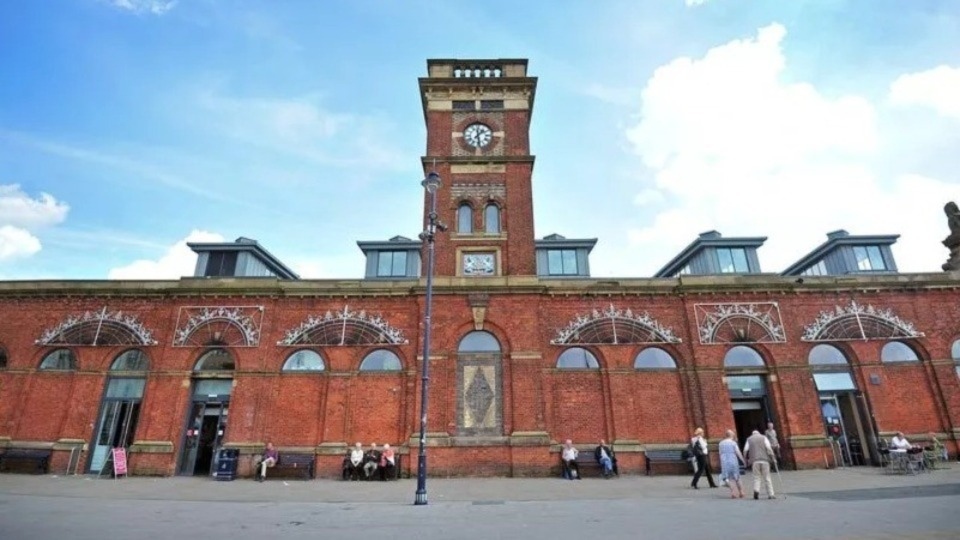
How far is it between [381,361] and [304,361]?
128 inches

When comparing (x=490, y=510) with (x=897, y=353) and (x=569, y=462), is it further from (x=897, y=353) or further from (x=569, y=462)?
(x=897, y=353)

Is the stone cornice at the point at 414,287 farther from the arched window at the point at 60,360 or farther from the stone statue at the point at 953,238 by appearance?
the arched window at the point at 60,360

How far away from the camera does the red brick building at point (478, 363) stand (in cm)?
1983

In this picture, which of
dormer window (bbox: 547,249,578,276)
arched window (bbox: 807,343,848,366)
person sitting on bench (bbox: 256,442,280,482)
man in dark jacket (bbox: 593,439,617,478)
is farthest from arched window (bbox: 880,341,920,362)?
person sitting on bench (bbox: 256,442,280,482)

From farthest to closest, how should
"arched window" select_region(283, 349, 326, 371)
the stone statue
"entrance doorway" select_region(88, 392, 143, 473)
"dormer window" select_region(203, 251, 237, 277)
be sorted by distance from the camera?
"dormer window" select_region(203, 251, 237, 277)
the stone statue
"arched window" select_region(283, 349, 326, 371)
"entrance doorway" select_region(88, 392, 143, 473)

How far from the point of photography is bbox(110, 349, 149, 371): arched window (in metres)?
21.2

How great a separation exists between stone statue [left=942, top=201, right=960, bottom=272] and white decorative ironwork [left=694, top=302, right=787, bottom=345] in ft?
31.4

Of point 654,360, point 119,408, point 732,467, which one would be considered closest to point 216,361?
point 119,408

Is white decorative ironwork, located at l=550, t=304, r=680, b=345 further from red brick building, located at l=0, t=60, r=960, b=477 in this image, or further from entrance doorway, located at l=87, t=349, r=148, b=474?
entrance doorway, located at l=87, t=349, r=148, b=474

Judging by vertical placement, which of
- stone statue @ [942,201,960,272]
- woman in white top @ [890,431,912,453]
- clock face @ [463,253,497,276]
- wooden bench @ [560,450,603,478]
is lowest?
wooden bench @ [560,450,603,478]

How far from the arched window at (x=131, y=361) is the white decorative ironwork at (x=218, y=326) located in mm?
1603

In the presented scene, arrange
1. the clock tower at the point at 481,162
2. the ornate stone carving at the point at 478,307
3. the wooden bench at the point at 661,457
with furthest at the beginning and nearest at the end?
the clock tower at the point at 481,162 → the ornate stone carving at the point at 478,307 → the wooden bench at the point at 661,457

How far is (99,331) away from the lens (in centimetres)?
2155

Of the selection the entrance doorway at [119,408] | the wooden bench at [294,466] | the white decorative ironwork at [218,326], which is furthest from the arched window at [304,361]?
the entrance doorway at [119,408]
